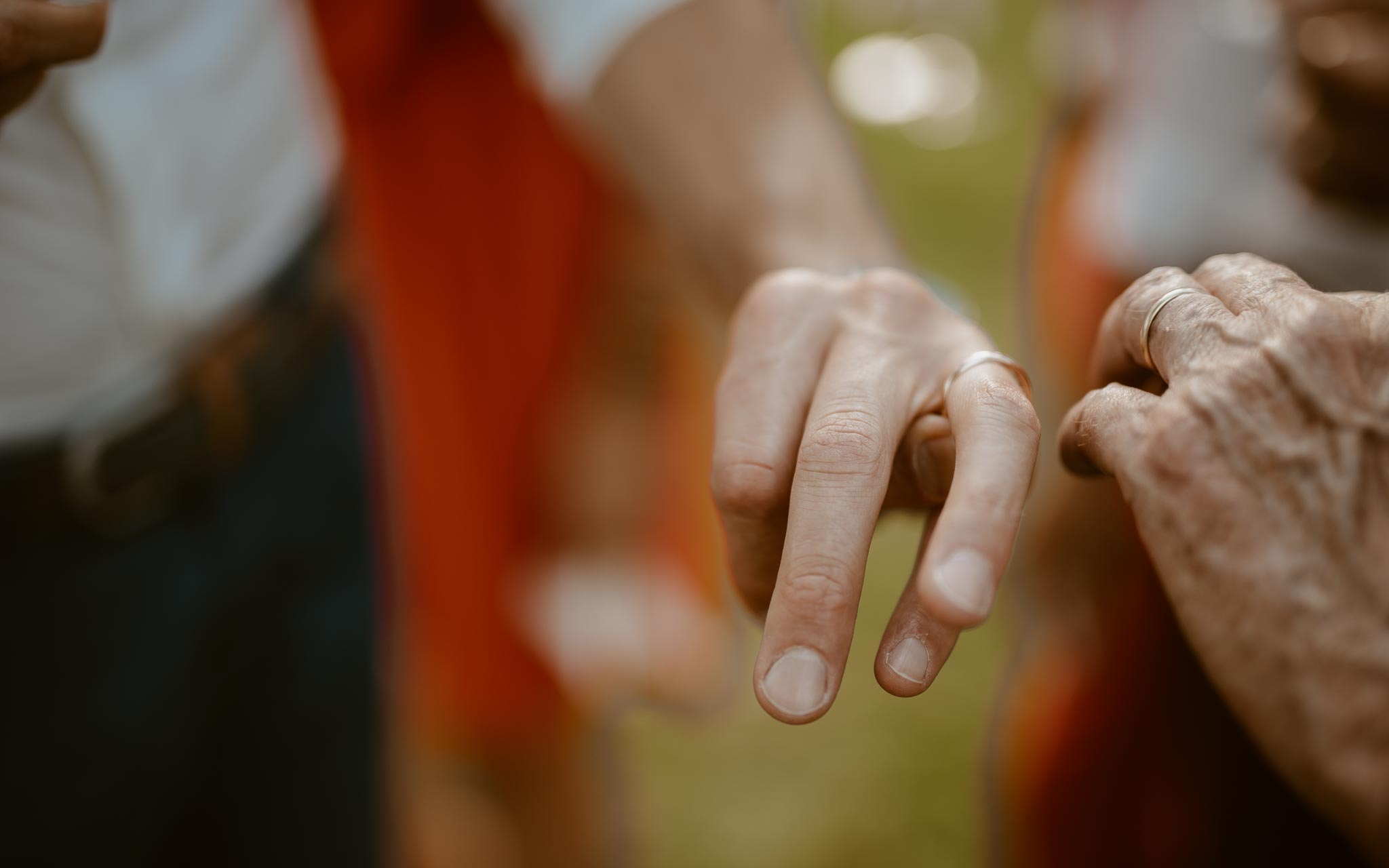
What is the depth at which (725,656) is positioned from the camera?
7.38ft

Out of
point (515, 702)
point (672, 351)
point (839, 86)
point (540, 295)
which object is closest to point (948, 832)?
point (515, 702)

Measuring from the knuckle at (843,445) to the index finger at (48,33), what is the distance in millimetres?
534

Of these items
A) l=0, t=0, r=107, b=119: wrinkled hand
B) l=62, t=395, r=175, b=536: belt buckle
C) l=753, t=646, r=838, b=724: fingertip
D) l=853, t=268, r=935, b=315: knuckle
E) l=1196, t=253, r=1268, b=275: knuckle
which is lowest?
l=62, t=395, r=175, b=536: belt buckle

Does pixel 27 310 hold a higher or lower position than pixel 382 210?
higher

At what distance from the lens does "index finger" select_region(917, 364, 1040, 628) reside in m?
0.54

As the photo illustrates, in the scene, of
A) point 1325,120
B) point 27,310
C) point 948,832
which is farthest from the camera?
point 948,832

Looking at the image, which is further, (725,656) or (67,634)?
(725,656)

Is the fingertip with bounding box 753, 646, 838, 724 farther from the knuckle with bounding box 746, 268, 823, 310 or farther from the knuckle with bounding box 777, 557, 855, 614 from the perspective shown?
the knuckle with bounding box 746, 268, 823, 310

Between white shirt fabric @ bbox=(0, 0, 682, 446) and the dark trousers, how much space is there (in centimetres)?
16

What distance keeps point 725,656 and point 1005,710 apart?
25.2 inches

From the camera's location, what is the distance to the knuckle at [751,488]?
0.66 metres

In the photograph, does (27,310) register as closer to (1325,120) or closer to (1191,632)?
(1191,632)

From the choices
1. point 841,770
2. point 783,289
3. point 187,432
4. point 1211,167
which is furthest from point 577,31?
point 841,770

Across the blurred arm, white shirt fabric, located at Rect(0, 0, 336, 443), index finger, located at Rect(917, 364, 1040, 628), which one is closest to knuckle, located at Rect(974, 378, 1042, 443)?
index finger, located at Rect(917, 364, 1040, 628)
